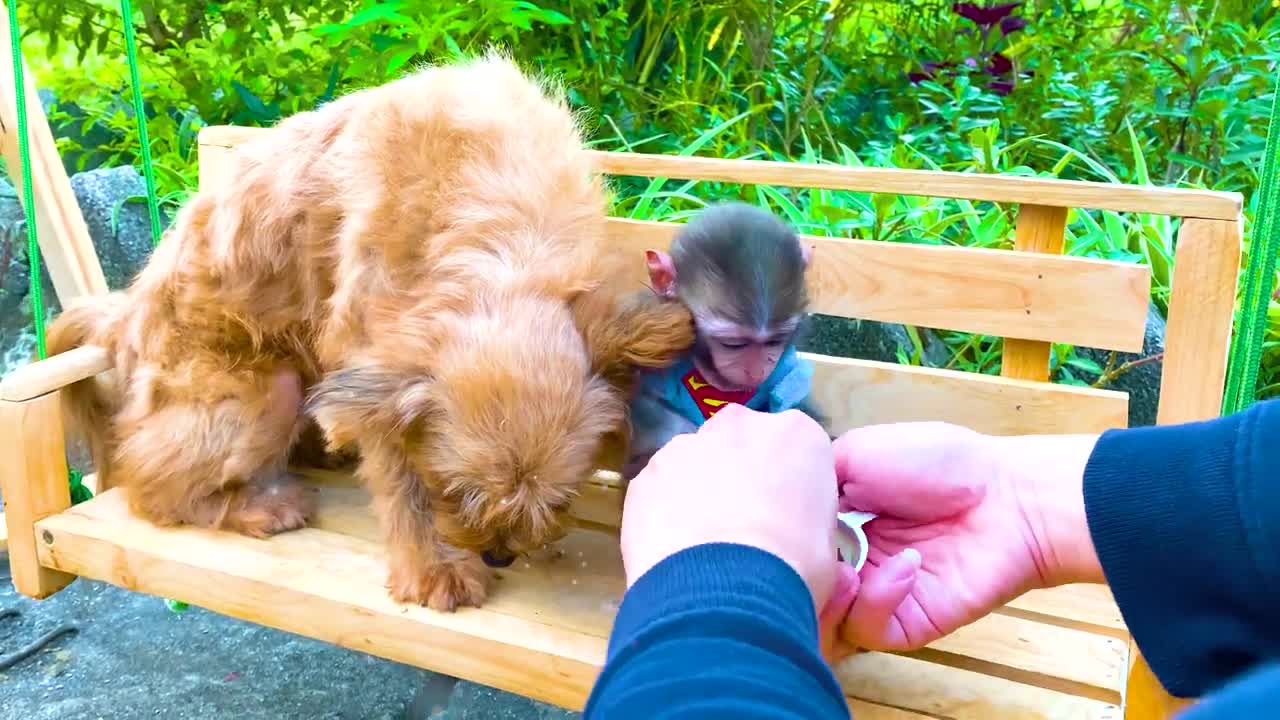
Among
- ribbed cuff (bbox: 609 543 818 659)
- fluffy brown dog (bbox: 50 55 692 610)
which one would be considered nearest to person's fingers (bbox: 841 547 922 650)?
ribbed cuff (bbox: 609 543 818 659)

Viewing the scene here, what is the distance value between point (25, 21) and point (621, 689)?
6389 millimetres

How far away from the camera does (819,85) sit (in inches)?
233

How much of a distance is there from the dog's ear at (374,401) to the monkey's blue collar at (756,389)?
1.70 feet

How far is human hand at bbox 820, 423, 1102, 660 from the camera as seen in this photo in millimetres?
1582

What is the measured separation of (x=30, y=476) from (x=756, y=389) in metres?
1.89

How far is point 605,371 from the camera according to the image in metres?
2.17

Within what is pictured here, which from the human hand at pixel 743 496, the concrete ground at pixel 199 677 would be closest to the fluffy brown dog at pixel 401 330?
the human hand at pixel 743 496

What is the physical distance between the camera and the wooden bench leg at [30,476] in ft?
8.34

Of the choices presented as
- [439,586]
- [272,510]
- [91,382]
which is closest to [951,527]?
[439,586]

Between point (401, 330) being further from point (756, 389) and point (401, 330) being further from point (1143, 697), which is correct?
point (1143, 697)

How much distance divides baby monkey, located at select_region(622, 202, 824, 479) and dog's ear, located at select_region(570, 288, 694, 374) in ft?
0.42

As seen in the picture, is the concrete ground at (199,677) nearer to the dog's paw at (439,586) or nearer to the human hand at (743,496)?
Answer: the dog's paw at (439,586)

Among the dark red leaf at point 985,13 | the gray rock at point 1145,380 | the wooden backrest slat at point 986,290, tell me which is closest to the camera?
the wooden backrest slat at point 986,290

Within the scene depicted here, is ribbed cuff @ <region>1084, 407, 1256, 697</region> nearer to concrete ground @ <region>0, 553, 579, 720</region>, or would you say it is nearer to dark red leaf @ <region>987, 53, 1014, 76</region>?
concrete ground @ <region>0, 553, 579, 720</region>
